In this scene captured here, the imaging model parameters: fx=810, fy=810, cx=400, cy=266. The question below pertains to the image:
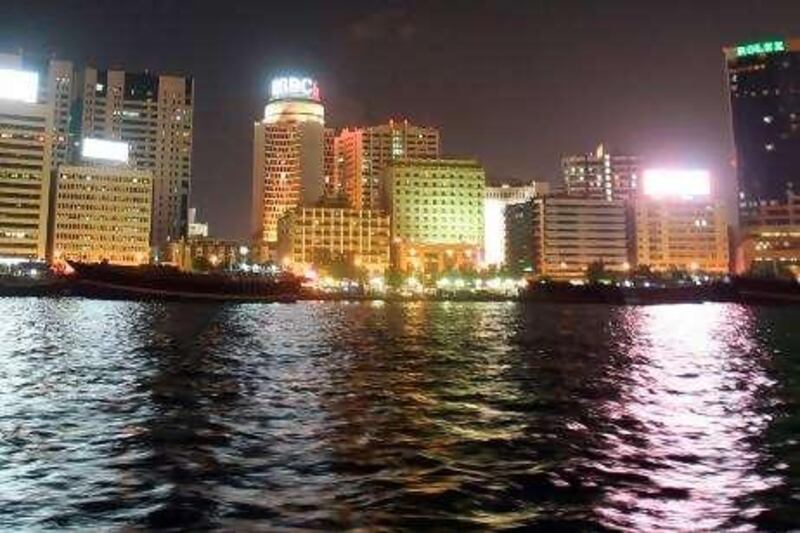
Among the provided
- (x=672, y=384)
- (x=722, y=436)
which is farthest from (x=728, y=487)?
(x=672, y=384)

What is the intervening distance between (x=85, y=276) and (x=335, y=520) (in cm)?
15868

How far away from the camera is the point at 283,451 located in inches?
806

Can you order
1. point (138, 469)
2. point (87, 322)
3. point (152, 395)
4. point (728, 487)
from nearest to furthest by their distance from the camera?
point (728, 487)
point (138, 469)
point (152, 395)
point (87, 322)

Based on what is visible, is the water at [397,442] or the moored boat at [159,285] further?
the moored boat at [159,285]

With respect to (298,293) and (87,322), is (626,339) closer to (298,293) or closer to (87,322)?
(87,322)

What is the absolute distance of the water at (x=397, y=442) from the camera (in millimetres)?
15078

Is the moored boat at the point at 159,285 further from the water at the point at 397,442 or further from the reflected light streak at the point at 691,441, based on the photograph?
the reflected light streak at the point at 691,441

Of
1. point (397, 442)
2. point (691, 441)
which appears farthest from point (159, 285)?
point (691, 441)

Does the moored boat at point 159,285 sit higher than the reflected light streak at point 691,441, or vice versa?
the moored boat at point 159,285

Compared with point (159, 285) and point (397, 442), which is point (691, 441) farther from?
point (159, 285)

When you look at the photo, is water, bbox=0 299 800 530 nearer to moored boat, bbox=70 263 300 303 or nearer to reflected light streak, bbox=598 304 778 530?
reflected light streak, bbox=598 304 778 530

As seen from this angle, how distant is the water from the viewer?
15078 millimetres

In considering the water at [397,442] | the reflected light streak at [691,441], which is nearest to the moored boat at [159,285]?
the water at [397,442]

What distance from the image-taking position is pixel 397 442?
71.4 feet
